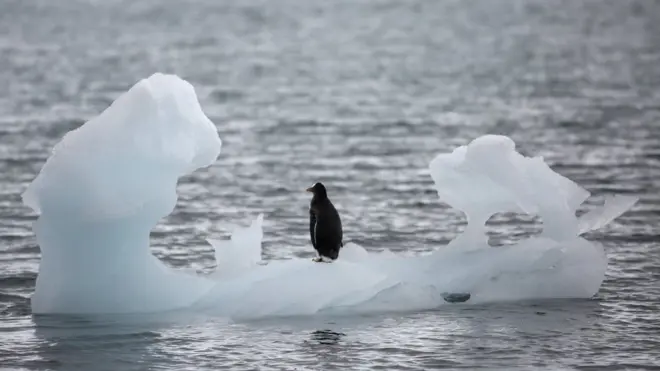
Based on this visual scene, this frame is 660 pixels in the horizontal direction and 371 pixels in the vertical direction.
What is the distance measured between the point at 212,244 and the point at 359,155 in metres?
13.6

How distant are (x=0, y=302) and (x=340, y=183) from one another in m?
10.1

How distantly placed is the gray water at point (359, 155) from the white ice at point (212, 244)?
0.29 meters

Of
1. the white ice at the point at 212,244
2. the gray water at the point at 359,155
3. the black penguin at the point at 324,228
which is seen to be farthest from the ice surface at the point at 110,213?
the black penguin at the point at 324,228

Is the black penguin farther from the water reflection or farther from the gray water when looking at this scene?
the water reflection

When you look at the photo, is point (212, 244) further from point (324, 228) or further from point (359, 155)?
point (359, 155)

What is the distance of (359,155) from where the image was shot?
2866cm

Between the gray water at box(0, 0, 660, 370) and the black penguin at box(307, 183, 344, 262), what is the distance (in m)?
1.09

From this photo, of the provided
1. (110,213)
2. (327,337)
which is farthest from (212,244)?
(327,337)

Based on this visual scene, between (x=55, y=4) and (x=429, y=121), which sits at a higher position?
(x=55, y=4)

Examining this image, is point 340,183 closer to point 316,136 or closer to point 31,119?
point 316,136

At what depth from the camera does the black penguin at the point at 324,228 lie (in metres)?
15.5

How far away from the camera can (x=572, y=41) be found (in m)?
65.7

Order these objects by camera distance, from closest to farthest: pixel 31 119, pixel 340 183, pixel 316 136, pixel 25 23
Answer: pixel 340 183, pixel 316 136, pixel 31 119, pixel 25 23

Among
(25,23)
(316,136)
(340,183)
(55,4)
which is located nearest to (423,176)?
(340,183)
